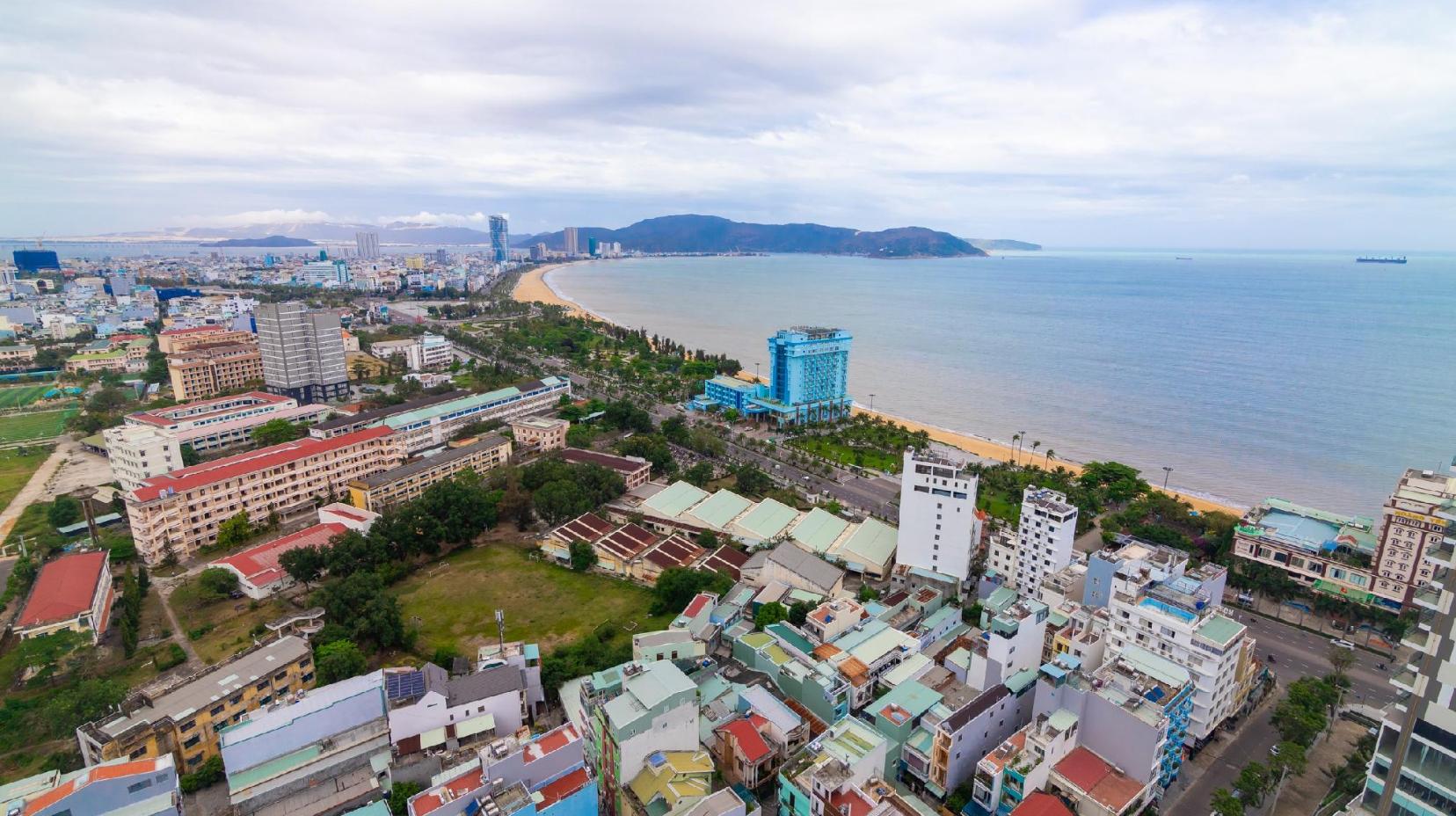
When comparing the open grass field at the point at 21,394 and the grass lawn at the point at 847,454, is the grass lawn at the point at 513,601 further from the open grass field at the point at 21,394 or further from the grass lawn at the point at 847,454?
the open grass field at the point at 21,394

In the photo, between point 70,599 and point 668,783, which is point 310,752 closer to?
point 668,783

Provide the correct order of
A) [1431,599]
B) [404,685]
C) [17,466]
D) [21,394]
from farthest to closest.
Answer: [21,394], [17,466], [404,685], [1431,599]

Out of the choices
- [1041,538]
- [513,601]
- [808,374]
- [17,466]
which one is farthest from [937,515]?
[17,466]

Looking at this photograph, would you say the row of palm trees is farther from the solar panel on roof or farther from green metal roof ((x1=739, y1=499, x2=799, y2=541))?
the solar panel on roof

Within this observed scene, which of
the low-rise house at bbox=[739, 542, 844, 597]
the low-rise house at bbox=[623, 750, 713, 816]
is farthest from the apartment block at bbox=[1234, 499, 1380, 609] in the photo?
the low-rise house at bbox=[623, 750, 713, 816]

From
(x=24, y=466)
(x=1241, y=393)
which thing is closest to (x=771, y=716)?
(x=24, y=466)
